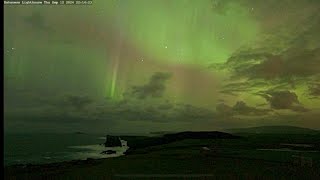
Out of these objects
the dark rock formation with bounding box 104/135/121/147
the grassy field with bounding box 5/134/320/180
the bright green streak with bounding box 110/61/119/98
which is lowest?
the grassy field with bounding box 5/134/320/180

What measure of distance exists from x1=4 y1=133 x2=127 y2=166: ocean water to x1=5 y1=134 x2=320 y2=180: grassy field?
0.06 metres

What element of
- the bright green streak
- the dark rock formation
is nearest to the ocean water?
the dark rock formation

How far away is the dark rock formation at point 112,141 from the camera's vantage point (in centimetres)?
286

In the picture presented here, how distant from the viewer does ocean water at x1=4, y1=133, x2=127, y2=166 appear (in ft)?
9.29

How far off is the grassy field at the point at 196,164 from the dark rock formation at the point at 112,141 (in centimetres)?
10

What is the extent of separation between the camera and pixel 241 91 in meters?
2.88

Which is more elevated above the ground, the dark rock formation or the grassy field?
the dark rock formation

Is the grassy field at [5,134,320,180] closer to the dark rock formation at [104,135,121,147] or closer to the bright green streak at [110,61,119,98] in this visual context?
the dark rock formation at [104,135,121,147]

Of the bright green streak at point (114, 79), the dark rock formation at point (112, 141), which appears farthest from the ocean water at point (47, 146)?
the bright green streak at point (114, 79)

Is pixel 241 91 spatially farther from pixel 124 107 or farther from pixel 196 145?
pixel 124 107

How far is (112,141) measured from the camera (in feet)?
9.43

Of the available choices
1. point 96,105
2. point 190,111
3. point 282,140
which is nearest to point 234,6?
point 190,111

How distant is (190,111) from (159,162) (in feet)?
1.36

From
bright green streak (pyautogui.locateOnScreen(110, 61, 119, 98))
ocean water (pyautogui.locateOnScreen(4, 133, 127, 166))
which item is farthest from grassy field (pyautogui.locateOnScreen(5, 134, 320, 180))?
bright green streak (pyautogui.locateOnScreen(110, 61, 119, 98))
